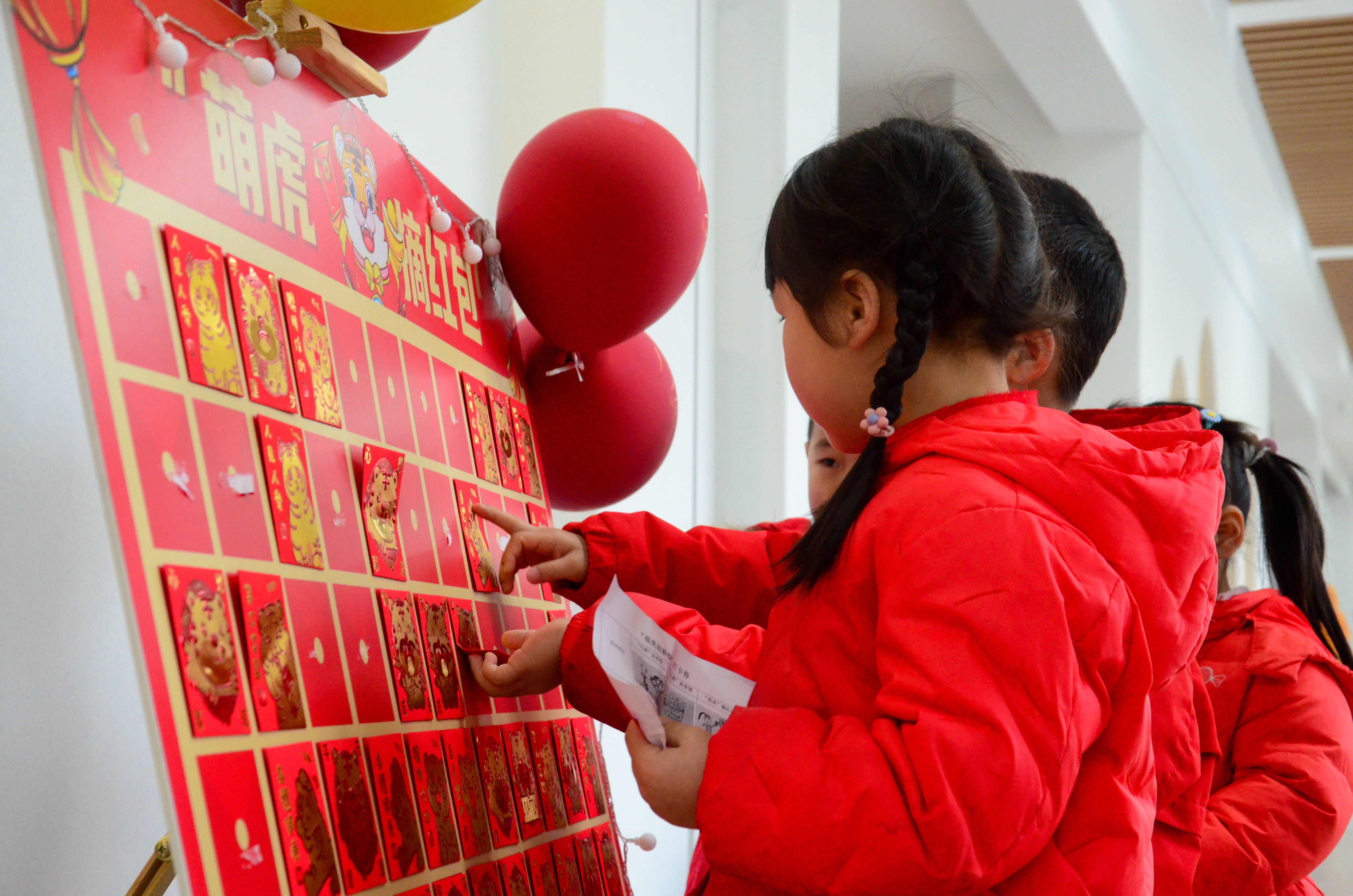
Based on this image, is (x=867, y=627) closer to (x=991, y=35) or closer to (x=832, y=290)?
(x=832, y=290)

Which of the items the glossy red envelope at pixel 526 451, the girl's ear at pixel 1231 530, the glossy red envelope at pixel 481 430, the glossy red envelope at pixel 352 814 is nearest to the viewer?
the glossy red envelope at pixel 352 814

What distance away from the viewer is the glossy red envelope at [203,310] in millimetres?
612

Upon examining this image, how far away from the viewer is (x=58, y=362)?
939 mm

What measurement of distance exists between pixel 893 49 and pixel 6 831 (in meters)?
3.07


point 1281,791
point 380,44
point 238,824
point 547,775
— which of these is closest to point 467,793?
point 547,775

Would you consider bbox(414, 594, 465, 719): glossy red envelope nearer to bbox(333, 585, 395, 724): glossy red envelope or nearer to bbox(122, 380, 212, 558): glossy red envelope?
bbox(333, 585, 395, 724): glossy red envelope

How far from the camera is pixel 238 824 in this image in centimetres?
57

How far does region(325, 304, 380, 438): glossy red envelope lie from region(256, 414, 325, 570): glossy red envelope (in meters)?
0.07

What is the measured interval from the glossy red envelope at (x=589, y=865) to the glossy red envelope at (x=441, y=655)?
0.68ft

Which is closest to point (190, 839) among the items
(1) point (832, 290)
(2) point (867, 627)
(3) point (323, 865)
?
(3) point (323, 865)

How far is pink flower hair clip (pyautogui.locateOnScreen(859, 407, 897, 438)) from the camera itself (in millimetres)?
802

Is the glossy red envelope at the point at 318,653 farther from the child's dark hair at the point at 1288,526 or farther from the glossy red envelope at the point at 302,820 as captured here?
the child's dark hair at the point at 1288,526

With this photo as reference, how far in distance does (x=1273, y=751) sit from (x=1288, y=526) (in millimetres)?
411

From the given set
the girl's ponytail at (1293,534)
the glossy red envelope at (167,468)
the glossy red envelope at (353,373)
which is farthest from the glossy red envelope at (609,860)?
the girl's ponytail at (1293,534)
